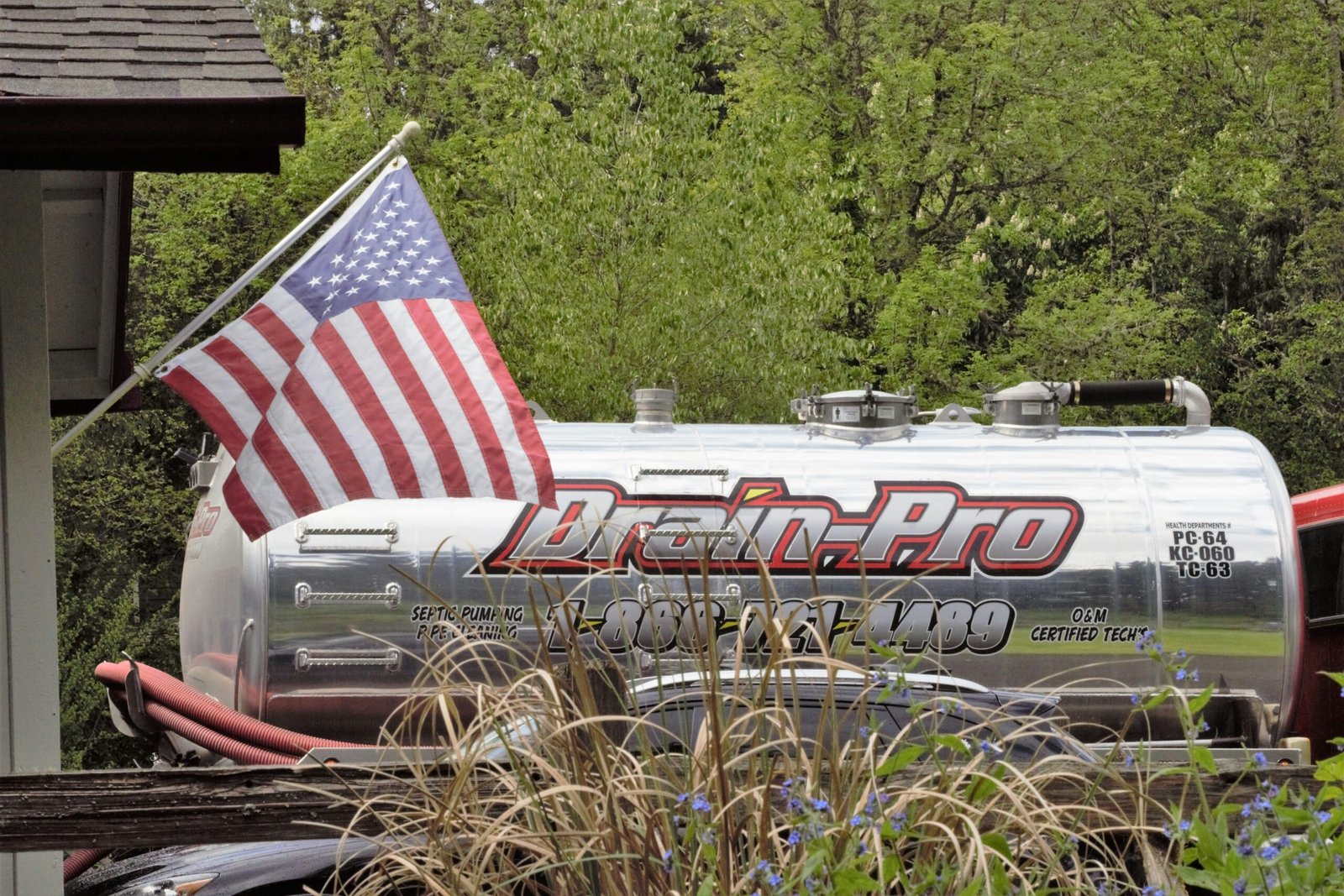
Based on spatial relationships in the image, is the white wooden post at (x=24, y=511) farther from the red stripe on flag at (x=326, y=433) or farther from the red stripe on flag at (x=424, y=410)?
the red stripe on flag at (x=424, y=410)

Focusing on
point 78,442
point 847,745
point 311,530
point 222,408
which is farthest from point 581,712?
point 78,442

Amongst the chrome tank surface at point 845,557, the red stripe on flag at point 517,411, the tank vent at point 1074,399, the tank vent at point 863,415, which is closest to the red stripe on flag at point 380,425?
the red stripe on flag at point 517,411

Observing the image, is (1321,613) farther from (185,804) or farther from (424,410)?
(185,804)

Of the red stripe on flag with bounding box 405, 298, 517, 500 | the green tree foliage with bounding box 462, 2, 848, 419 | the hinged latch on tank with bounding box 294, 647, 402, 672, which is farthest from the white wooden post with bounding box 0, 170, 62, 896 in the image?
the green tree foliage with bounding box 462, 2, 848, 419

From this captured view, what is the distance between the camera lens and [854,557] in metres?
9.18

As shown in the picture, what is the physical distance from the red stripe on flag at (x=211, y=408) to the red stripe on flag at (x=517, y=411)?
1.03 meters

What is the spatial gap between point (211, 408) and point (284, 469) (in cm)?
35

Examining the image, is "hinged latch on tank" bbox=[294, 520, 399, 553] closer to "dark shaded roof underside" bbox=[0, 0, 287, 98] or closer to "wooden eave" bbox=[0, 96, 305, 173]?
"dark shaded roof underside" bbox=[0, 0, 287, 98]

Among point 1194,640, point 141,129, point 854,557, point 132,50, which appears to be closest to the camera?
point 141,129

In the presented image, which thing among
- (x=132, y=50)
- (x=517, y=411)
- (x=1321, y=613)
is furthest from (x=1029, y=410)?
(x=132, y=50)

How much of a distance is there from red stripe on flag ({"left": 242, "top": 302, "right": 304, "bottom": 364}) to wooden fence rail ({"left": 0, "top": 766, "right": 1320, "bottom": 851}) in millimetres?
2503

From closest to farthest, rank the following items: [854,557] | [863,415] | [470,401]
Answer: [470,401] < [854,557] < [863,415]

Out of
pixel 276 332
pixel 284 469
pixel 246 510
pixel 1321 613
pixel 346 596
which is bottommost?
pixel 1321 613

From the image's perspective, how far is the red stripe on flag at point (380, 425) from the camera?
19.8 feet
